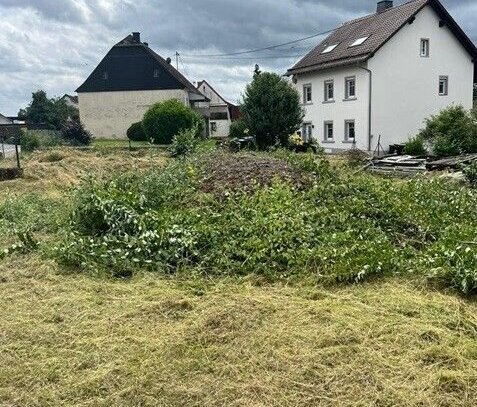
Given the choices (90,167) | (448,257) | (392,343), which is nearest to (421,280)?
(448,257)

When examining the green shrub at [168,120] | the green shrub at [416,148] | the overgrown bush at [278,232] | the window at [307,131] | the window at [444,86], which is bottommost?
the overgrown bush at [278,232]

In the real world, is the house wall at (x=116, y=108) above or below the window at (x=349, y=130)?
above

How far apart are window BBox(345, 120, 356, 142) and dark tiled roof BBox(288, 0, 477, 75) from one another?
3109mm

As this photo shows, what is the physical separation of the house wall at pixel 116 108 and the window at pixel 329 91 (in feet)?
56.4

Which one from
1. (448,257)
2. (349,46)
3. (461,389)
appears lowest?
(461,389)

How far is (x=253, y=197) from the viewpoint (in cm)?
695

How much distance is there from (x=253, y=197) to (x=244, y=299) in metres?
2.92

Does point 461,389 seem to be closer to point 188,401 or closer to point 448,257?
point 188,401

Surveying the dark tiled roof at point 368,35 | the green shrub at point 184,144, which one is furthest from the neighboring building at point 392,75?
the green shrub at point 184,144

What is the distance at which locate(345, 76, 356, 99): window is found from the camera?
26.1 metres

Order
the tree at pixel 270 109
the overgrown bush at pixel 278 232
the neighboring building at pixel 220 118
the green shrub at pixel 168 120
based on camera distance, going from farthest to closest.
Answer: the neighboring building at pixel 220 118 → the green shrub at pixel 168 120 → the tree at pixel 270 109 → the overgrown bush at pixel 278 232

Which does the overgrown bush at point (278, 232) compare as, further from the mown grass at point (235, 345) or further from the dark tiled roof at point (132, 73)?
the dark tiled roof at point (132, 73)

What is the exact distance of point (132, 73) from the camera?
4291 centimetres

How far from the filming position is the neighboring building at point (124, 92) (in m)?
42.3
